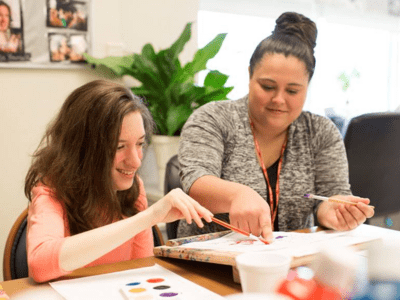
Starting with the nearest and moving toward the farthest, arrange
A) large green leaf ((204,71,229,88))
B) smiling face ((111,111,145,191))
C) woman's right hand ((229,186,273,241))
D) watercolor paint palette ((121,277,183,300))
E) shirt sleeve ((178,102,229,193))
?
watercolor paint palette ((121,277,183,300)) → woman's right hand ((229,186,273,241)) → smiling face ((111,111,145,191)) → shirt sleeve ((178,102,229,193)) → large green leaf ((204,71,229,88))

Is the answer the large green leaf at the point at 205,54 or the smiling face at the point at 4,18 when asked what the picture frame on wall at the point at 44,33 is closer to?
the smiling face at the point at 4,18

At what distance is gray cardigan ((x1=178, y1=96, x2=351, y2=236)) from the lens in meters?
1.44

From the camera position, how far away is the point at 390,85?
4691 millimetres

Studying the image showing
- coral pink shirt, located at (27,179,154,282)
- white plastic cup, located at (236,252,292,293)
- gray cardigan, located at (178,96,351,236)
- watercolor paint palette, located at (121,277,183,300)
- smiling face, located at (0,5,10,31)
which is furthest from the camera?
smiling face, located at (0,5,10,31)

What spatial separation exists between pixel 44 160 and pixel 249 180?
0.62 metres

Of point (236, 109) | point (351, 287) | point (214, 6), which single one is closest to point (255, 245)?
point (351, 287)

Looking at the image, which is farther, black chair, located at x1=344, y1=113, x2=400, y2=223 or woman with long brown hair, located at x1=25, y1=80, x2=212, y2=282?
black chair, located at x1=344, y1=113, x2=400, y2=223

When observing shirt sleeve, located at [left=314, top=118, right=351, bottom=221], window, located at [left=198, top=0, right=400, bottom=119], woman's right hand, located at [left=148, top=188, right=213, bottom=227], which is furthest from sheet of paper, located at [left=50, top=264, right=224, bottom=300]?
window, located at [left=198, top=0, right=400, bottom=119]

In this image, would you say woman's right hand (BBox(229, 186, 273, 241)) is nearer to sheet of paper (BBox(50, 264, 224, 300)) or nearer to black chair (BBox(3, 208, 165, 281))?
sheet of paper (BBox(50, 264, 224, 300))

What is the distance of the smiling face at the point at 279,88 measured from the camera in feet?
4.66

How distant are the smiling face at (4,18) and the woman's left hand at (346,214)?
5.51 feet

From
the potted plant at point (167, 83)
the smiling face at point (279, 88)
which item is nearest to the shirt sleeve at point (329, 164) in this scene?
the smiling face at point (279, 88)

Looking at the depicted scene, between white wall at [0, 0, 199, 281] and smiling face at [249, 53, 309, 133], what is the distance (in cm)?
126

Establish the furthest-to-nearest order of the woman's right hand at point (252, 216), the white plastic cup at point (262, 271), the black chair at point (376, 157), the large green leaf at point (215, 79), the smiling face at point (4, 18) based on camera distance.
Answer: the large green leaf at point (215, 79) → the smiling face at point (4, 18) → the black chair at point (376, 157) → the woman's right hand at point (252, 216) → the white plastic cup at point (262, 271)
